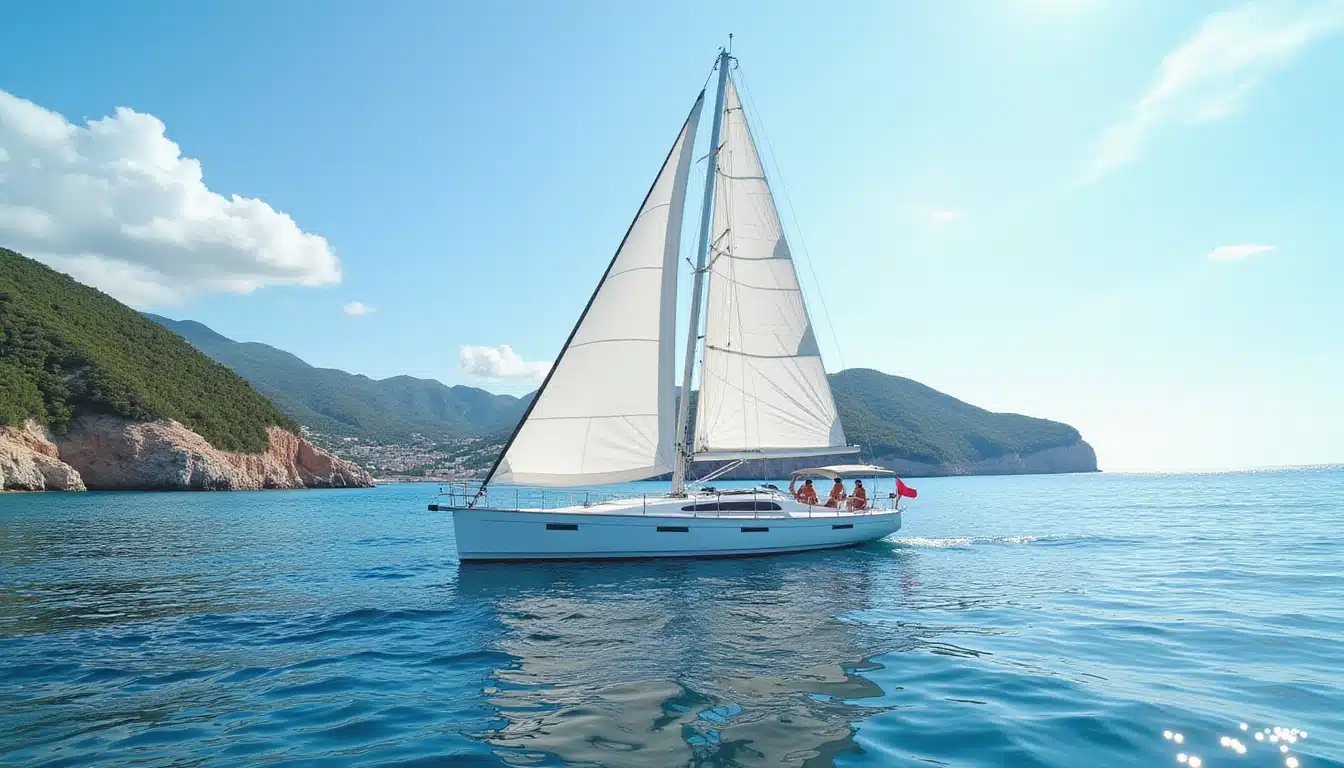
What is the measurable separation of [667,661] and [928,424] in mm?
169072

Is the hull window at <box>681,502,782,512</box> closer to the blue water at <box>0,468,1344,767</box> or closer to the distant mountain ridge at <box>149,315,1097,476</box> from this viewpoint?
the blue water at <box>0,468,1344,767</box>

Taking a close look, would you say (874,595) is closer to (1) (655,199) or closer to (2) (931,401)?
(1) (655,199)

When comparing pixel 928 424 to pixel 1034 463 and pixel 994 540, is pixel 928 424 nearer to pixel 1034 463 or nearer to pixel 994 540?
pixel 1034 463

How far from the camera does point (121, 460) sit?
6150 cm

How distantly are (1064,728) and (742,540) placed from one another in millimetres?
13458

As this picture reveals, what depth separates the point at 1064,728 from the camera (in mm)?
7188

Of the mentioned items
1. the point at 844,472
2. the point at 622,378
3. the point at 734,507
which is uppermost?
the point at 622,378

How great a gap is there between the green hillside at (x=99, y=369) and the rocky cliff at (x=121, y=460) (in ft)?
4.45

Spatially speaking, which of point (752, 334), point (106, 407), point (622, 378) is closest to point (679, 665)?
point (622, 378)

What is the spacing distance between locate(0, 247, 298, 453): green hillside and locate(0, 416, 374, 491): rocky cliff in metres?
1.36

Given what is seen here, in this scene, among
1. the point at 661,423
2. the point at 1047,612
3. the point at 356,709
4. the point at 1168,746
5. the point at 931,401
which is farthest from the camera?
the point at 931,401

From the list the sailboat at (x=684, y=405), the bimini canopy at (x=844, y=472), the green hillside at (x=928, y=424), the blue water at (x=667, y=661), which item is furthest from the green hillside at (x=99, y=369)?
the green hillside at (x=928, y=424)

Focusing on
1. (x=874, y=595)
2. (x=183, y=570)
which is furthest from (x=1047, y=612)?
(x=183, y=570)

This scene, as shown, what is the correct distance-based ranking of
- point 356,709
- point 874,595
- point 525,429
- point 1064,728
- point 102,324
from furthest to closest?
point 102,324 → point 525,429 → point 874,595 → point 356,709 → point 1064,728
